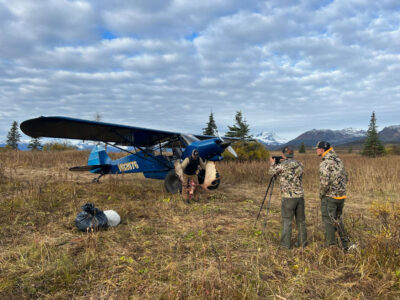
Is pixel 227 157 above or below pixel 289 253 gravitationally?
above

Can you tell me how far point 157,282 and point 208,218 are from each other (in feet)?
9.71

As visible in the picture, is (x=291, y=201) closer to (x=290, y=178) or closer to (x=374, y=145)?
(x=290, y=178)

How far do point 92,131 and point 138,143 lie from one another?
6.54ft

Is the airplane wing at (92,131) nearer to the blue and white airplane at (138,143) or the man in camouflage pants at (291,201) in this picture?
the blue and white airplane at (138,143)

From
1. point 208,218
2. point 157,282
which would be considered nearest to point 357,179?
point 208,218

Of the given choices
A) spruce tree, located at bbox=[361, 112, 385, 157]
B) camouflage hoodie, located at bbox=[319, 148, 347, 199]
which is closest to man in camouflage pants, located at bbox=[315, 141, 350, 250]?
camouflage hoodie, located at bbox=[319, 148, 347, 199]

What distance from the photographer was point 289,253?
374 centimetres

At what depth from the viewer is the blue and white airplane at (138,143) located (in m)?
7.77

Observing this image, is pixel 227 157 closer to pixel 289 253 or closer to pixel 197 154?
pixel 197 154

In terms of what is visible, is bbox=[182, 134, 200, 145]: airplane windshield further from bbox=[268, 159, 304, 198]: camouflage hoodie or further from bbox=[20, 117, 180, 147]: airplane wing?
bbox=[268, 159, 304, 198]: camouflage hoodie

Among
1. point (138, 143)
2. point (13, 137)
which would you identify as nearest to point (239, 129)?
point (138, 143)

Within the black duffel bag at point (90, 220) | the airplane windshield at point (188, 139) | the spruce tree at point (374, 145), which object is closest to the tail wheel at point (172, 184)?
the airplane windshield at point (188, 139)

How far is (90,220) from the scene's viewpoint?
179 inches

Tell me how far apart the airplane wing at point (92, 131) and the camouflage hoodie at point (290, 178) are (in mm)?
5662
